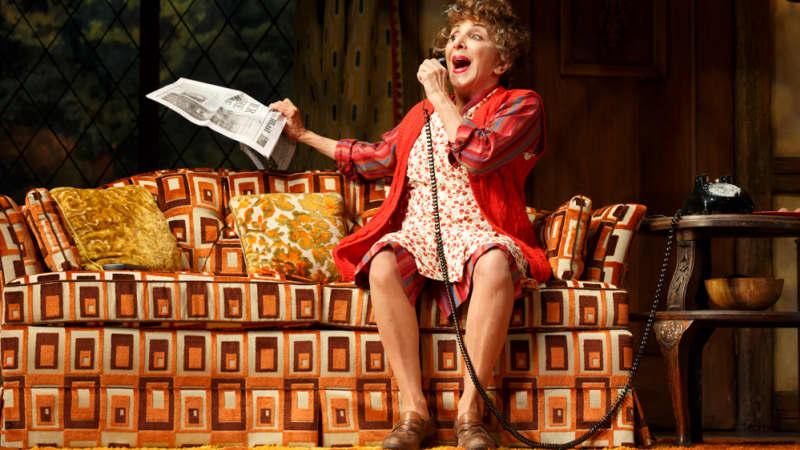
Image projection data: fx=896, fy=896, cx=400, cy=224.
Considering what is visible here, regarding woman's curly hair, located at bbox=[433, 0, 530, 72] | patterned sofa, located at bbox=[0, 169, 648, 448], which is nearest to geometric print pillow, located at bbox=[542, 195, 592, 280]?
patterned sofa, located at bbox=[0, 169, 648, 448]

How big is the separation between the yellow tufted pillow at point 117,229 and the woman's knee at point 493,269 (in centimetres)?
103

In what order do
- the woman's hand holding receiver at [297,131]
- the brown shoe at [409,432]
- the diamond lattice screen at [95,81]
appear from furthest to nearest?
the diamond lattice screen at [95,81] < the woman's hand holding receiver at [297,131] < the brown shoe at [409,432]

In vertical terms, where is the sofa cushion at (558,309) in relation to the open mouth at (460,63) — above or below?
below

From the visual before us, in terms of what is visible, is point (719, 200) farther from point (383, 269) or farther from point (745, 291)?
point (383, 269)

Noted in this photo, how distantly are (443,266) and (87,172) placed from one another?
363 cm

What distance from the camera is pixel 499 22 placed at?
2.81m

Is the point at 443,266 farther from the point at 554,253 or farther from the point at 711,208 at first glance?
the point at 711,208

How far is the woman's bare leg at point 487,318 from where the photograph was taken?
2.31 metres

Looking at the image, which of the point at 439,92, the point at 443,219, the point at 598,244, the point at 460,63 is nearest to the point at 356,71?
the point at 460,63

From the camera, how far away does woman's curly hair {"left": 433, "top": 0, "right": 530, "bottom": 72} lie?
2.79 meters

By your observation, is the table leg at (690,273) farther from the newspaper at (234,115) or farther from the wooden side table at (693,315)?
the newspaper at (234,115)

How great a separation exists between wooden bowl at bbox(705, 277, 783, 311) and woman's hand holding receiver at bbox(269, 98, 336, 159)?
4.31 feet

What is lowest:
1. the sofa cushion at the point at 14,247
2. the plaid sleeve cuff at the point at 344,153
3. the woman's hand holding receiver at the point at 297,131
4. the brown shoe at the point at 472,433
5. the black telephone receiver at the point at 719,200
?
the brown shoe at the point at 472,433

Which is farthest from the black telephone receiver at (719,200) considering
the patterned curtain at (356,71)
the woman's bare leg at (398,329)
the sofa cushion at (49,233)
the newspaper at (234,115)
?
the sofa cushion at (49,233)
